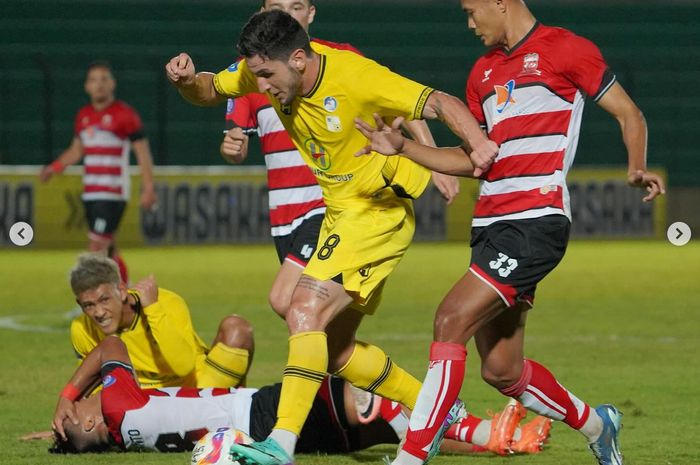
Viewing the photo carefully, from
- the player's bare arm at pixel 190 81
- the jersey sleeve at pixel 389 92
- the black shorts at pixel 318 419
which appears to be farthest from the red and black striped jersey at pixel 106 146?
the jersey sleeve at pixel 389 92

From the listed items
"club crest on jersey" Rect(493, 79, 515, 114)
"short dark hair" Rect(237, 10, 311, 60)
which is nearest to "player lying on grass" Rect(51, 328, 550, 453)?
"club crest on jersey" Rect(493, 79, 515, 114)

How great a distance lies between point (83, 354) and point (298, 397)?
2015 mm

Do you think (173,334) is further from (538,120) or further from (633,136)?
(633,136)

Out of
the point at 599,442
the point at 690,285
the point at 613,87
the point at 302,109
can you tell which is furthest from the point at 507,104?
the point at 690,285

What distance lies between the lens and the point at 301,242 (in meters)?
6.66

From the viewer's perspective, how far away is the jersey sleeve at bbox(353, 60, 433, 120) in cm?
543

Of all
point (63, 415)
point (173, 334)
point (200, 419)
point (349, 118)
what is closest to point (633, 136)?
point (349, 118)

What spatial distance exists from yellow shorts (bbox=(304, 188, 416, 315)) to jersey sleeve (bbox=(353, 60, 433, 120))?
1.47 ft

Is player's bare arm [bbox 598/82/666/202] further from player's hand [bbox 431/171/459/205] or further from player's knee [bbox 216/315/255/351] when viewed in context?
player's knee [bbox 216/315/255/351]

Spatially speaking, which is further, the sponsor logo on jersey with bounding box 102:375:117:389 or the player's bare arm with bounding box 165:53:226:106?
the sponsor logo on jersey with bounding box 102:375:117:389

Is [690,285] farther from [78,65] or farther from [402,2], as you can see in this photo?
[402,2]

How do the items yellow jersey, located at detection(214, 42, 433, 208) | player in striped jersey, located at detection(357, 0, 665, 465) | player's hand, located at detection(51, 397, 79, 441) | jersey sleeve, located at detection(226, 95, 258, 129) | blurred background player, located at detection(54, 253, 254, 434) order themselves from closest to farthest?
player in striped jersey, located at detection(357, 0, 665, 465) → yellow jersey, located at detection(214, 42, 433, 208) → player's hand, located at detection(51, 397, 79, 441) → blurred background player, located at detection(54, 253, 254, 434) → jersey sleeve, located at detection(226, 95, 258, 129)

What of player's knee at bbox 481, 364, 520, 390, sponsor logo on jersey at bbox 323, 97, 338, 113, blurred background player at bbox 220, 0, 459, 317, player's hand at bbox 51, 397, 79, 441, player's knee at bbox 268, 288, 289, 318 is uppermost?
sponsor logo on jersey at bbox 323, 97, 338, 113

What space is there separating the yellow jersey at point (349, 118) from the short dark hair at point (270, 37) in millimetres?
232
